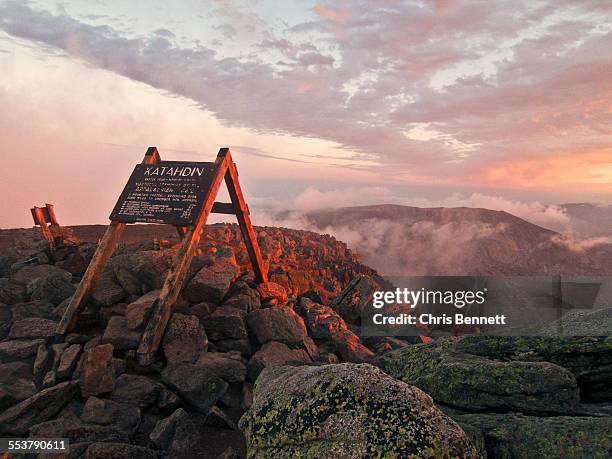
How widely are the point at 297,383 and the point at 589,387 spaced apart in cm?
483

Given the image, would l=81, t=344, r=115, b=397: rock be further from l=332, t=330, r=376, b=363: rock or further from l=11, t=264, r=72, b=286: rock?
l=332, t=330, r=376, b=363: rock

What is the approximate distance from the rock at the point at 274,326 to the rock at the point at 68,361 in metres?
3.49

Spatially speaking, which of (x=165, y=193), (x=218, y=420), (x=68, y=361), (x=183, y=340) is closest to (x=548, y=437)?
(x=218, y=420)

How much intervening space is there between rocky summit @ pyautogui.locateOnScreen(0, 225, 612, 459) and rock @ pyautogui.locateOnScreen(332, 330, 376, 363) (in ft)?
0.16

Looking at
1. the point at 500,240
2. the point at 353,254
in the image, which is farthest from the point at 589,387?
the point at 500,240

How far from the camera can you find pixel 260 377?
632cm

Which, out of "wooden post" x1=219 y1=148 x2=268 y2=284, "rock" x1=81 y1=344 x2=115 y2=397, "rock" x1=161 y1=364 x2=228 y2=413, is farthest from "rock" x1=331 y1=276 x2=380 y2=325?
"rock" x1=81 y1=344 x2=115 y2=397

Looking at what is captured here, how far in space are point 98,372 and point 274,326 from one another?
3629 mm

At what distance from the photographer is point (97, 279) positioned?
10.7 metres

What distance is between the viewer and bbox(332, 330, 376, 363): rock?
10.7 metres

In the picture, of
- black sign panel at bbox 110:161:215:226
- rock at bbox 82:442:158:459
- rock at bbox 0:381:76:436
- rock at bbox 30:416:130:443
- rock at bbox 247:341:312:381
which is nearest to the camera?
rock at bbox 82:442:158:459

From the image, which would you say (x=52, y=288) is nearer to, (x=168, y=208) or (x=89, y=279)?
(x=89, y=279)

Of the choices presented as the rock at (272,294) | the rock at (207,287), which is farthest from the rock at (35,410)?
the rock at (272,294)

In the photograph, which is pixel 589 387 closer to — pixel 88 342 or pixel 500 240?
pixel 88 342
